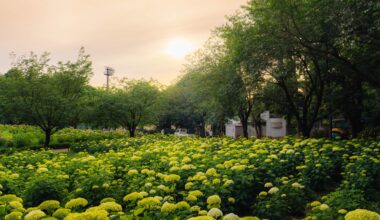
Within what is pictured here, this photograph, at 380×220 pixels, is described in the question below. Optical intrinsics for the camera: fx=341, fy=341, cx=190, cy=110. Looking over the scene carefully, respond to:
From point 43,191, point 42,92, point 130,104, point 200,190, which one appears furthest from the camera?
point 130,104

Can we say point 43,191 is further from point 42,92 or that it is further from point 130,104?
point 130,104

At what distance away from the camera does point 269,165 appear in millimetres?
9078

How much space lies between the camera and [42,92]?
23000mm

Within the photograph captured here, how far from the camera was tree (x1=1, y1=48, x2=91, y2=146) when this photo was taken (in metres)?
22.8

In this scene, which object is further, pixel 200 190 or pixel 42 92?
pixel 42 92

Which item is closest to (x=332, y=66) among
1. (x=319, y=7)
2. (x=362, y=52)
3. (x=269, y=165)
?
(x=362, y=52)

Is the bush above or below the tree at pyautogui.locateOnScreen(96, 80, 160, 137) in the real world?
below

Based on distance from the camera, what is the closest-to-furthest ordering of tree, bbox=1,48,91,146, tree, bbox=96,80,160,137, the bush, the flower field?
the flower field → the bush → tree, bbox=1,48,91,146 → tree, bbox=96,80,160,137

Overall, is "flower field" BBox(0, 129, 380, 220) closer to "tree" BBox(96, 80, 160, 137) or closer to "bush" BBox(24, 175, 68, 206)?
"bush" BBox(24, 175, 68, 206)

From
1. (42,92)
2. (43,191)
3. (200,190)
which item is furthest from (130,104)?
(200,190)

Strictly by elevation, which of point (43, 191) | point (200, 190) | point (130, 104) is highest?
point (130, 104)

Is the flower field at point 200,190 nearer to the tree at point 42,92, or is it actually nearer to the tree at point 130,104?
the tree at point 42,92

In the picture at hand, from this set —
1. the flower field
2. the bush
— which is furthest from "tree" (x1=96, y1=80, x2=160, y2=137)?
the bush

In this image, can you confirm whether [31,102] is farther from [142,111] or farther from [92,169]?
[92,169]
